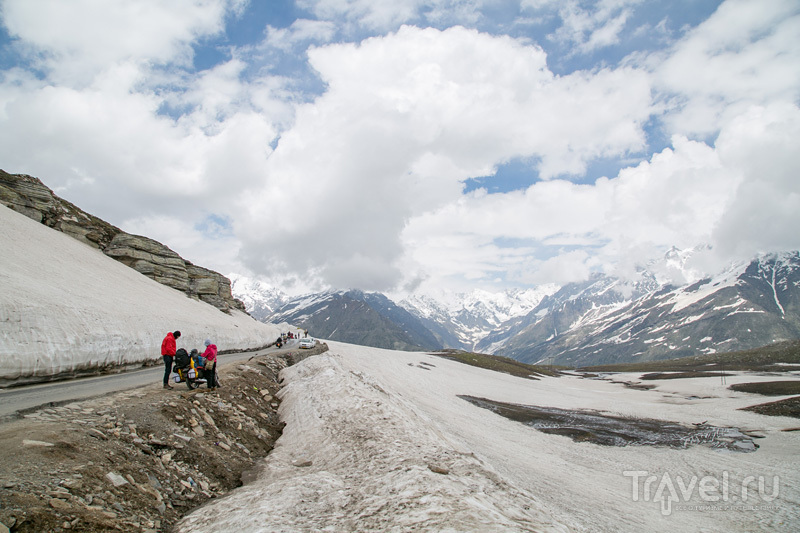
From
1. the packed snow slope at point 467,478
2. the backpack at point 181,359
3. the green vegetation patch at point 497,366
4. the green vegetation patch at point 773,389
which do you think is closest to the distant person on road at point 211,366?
the backpack at point 181,359

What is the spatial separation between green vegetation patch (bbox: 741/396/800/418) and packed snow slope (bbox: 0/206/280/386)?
58.3 m

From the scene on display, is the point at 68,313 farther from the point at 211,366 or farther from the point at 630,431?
the point at 630,431

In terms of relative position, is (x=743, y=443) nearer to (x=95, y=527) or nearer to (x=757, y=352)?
(x=95, y=527)

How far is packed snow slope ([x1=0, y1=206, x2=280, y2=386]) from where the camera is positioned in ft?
61.4

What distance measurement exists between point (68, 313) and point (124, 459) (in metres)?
18.9

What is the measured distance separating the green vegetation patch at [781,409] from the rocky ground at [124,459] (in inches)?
1929

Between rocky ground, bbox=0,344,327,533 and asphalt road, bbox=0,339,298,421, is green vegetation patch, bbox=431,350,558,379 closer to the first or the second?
asphalt road, bbox=0,339,298,421

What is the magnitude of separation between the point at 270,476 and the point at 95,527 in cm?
523

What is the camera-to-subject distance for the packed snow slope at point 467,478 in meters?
7.57

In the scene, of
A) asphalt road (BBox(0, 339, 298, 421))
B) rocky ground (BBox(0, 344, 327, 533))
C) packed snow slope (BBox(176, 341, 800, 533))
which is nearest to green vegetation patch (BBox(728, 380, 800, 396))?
packed snow slope (BBox(176, 341, 800, 533))

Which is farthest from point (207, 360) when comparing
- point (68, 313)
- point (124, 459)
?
point (68, 313)

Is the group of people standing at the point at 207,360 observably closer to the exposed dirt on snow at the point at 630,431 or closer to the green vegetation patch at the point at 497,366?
the exposed dirt on snow at the point at 630,431

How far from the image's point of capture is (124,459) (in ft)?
28.3

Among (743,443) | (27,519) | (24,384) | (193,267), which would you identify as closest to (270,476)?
(27,519)
